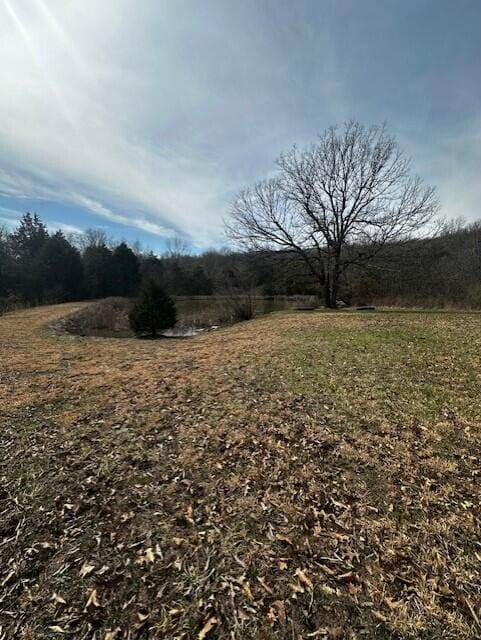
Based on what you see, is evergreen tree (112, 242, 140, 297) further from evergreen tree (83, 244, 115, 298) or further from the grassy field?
the grassy field

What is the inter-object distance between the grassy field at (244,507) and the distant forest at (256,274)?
12495mm

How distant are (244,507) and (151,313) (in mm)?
11129

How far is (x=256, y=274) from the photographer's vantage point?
1738 centimetres

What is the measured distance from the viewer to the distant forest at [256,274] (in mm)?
16484

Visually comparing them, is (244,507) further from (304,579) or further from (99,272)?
(99,272)

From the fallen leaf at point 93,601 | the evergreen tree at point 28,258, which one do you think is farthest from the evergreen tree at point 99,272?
the fallen leaf at point 93,601

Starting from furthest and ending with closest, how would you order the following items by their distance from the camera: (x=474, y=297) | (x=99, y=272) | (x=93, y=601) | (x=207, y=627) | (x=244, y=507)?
(x=99, y=272)
(x=474, y=297)
(x=244, y=507)
(x=93, y=601)
(x=207, y=627)

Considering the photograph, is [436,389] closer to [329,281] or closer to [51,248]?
[329,281]

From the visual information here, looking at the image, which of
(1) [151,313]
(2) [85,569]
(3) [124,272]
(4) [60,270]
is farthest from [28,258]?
(2) [85,569]

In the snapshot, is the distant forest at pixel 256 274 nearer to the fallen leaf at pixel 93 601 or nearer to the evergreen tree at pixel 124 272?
the evergreen tree at pixel 124 272

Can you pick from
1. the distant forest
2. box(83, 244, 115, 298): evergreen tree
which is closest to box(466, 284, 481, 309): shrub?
the distant forest

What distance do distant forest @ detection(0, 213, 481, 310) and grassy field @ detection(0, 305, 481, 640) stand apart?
492 inches

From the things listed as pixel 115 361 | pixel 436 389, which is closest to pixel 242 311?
pixel 115 361

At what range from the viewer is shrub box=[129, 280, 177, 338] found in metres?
12.5
